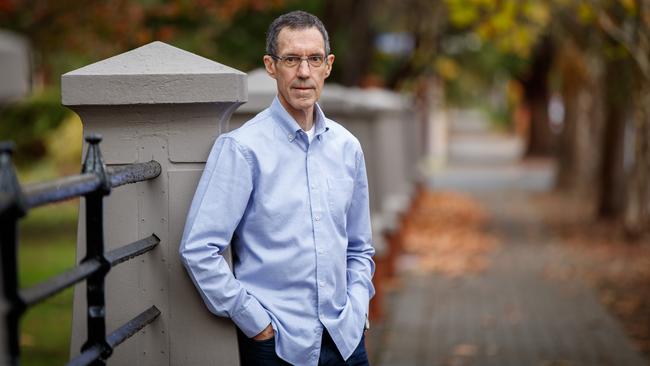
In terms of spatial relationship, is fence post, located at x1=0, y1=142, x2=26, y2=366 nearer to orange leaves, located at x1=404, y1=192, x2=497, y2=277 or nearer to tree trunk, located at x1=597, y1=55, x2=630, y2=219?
orange leaves, located at x1=404, y1=192, x2=497, y2=277

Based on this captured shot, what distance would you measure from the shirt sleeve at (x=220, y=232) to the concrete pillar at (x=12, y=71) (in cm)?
88

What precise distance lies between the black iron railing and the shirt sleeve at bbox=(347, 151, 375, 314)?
688mm

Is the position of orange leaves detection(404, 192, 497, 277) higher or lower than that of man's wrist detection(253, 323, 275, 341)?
lower

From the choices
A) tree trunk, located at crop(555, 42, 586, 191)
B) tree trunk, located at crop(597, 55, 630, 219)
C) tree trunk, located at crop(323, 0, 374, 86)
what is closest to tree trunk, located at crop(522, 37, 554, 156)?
tree trunk, located at crop(555, 42, 586, 191)

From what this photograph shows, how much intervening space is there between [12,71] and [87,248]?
76cm

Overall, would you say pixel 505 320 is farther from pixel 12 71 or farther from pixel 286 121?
pixel 12 71

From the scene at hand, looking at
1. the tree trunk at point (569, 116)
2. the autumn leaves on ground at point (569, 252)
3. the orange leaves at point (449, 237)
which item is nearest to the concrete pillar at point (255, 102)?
the autumn leaves on ground at point (569, 252)

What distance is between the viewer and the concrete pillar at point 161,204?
3.73 metres

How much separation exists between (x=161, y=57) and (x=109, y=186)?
778 millimetres

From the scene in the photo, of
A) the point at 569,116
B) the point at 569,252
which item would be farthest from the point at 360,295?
the point at 569,116

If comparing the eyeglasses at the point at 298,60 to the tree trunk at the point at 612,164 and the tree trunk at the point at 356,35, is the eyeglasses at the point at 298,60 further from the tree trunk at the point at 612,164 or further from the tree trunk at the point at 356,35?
the tree trunk at the point at 356,35

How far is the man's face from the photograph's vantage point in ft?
11.7

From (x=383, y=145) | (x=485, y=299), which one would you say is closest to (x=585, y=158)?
(x=383, y=145)

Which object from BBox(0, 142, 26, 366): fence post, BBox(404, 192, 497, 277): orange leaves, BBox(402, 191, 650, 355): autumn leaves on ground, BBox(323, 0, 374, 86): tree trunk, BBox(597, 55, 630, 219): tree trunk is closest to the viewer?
BBox(0, 142, 26, 366): fence post
